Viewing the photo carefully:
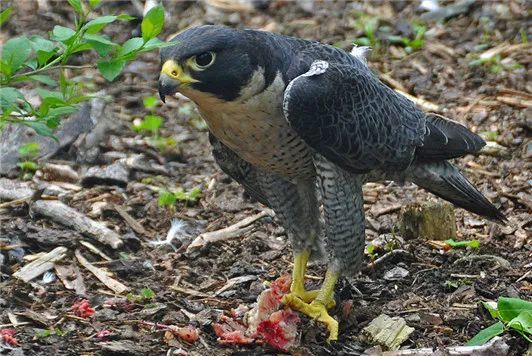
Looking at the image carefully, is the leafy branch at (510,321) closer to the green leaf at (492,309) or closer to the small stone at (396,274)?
the green leaf at (492,309)

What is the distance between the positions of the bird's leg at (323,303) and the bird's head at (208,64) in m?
1.23

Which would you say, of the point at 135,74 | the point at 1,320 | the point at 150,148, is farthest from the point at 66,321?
the point at 135,74

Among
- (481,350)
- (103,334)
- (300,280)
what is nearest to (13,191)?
(103,334)

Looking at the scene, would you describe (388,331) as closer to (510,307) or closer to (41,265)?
(510,307)

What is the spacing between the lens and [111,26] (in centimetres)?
966

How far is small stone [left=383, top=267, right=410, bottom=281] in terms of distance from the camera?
19.5 feet

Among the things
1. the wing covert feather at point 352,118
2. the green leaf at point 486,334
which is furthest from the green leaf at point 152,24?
the green leaf at point 486,334

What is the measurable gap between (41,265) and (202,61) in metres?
1.76

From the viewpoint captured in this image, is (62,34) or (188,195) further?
(188,195)

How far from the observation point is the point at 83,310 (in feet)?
17.3

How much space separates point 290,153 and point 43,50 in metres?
1.59

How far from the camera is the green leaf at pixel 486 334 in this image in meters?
4.80

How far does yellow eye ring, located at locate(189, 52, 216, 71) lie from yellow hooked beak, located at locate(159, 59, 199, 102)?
7cm

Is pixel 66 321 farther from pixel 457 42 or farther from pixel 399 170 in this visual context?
pixel 457 42
